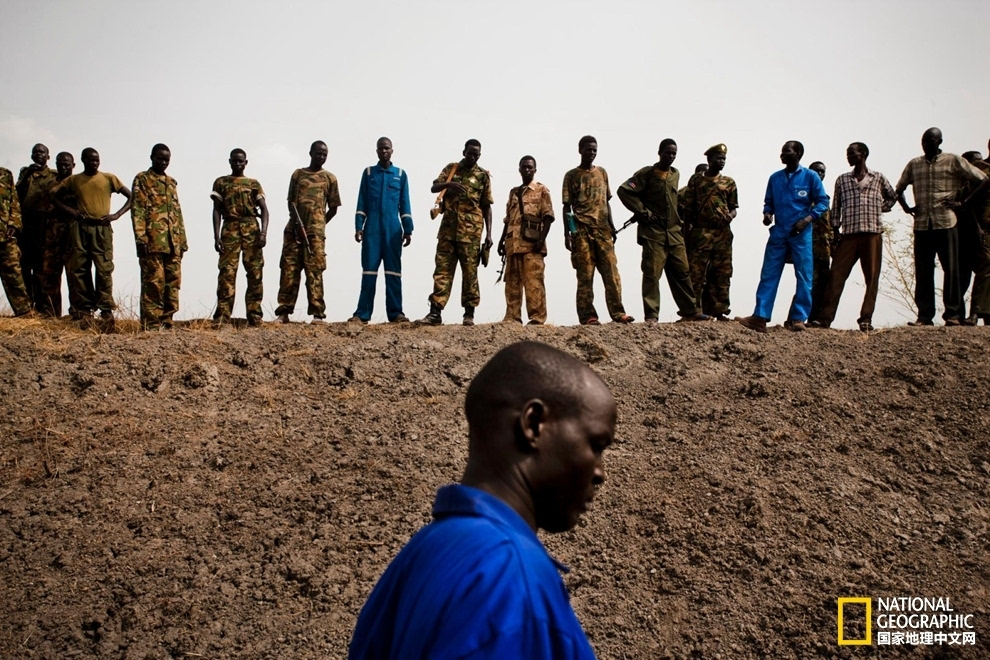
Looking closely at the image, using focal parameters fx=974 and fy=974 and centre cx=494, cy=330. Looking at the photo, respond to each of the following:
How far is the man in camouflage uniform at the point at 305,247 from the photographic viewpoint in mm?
11227

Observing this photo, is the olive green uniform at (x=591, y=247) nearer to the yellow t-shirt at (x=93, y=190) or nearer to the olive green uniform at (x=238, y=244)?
the olive green uniform at (x=238, y=244)

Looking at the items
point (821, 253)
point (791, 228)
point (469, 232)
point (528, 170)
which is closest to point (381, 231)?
point (469, 232)

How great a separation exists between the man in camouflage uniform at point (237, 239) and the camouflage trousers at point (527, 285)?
2.87 metres

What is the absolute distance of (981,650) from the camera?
616 centimetres

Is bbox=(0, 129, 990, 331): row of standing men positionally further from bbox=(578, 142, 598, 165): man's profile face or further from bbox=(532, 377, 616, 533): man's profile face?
bbox=(532, 377, 616, 533): man's profile face

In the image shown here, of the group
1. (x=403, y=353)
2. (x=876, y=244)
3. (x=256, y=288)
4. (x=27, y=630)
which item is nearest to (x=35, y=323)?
(x=256, y=288)

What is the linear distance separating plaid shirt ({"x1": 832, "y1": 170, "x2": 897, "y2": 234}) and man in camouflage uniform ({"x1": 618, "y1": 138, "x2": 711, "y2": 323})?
180 cm

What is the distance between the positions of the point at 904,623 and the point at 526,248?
243 inches

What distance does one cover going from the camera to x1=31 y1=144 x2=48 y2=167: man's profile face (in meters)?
12.0

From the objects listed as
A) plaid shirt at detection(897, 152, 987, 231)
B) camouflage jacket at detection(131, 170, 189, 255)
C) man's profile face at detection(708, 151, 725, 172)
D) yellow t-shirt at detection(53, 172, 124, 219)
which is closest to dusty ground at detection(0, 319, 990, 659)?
camouflage jacket at detection(131, 170, 189, 255)

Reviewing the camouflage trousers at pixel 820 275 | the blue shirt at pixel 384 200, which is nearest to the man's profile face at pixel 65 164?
the blue shirt at pixel 384 200

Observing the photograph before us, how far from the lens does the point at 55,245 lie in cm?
1167

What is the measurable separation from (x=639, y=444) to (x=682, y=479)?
656 millimetres

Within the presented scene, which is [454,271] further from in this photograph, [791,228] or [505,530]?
[505,530]
